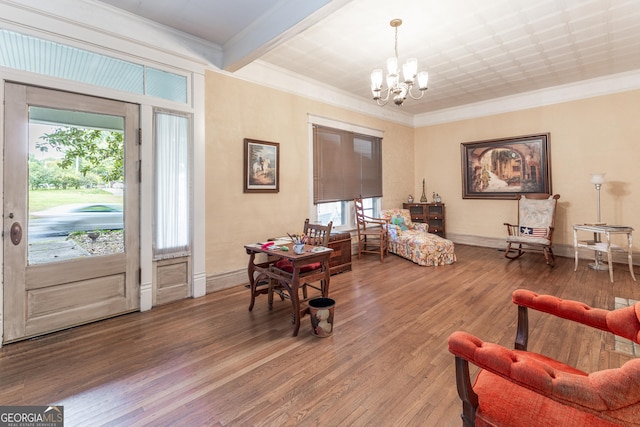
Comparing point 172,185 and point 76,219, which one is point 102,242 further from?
point 172,185

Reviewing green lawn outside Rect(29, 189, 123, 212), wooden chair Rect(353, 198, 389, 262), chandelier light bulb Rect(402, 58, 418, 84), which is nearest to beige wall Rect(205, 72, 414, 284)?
green lawn outside Rect(29, 189, 123, 212)

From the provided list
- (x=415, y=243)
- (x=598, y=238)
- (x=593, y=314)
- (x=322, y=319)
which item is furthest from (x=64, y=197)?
(x=598, y=238)

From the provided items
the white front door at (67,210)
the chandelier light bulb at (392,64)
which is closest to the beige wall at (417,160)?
the white front door at (67,210)

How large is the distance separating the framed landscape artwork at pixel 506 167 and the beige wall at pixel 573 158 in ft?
0.46

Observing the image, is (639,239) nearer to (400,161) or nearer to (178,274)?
(400,161)

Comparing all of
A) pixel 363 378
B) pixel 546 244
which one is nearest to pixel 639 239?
pixel 546 244

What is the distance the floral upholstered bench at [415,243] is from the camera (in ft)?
17.1

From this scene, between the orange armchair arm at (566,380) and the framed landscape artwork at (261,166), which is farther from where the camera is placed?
the framed landscape artwork at (261,166)

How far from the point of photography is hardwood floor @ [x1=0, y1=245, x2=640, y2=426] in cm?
178

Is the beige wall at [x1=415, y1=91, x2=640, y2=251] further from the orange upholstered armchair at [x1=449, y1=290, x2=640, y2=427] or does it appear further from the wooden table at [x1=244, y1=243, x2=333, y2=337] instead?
the orange upholstered armchair at [x1=449, y1=290, x2=640, y2=427]

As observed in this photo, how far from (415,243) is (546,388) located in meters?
4.52

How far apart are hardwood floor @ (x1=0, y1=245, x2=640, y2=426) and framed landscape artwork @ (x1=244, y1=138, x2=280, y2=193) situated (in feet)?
5.25

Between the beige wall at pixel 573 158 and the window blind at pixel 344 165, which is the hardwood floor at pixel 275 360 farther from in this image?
the window blind at pixel 344 165

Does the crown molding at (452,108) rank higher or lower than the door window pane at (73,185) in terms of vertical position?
higher
